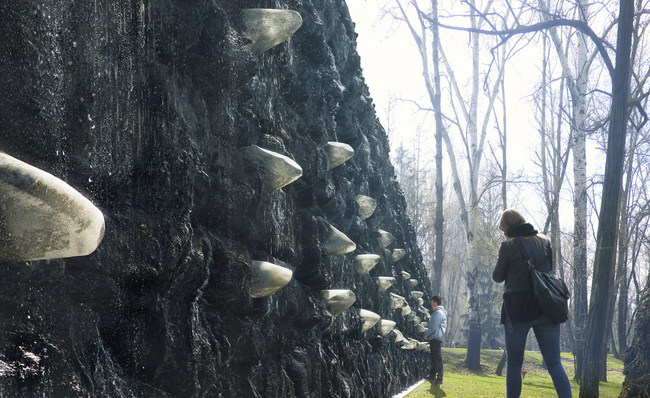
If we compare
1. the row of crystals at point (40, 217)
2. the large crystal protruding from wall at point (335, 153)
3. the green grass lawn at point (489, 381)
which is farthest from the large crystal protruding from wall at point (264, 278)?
the green grass lawn at point (489, 381)

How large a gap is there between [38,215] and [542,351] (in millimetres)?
4067

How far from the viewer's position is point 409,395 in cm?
731

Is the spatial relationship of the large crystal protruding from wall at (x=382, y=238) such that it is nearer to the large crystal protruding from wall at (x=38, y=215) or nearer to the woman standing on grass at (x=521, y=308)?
the woman standing on grass at (x=521, y=308)

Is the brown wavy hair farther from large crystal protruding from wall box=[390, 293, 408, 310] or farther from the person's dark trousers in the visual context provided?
the person's dark trousers

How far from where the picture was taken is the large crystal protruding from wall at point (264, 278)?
2.90 meters

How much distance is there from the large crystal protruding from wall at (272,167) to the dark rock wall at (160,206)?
6 centimetres

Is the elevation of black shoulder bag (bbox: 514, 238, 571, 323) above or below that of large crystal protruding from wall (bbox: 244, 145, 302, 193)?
below

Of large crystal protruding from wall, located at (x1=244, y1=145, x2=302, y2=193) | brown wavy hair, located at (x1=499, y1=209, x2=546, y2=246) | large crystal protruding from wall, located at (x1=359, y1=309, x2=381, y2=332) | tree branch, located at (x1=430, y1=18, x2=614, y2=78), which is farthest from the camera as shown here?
tree branch, located at (x1=430, y1=18, x2=614, y2=78)

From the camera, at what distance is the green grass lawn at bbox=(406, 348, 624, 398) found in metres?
7.85

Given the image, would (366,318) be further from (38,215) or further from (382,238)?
(38,215)

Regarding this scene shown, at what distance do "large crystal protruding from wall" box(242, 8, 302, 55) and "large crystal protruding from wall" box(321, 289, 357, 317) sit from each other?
6.20ft

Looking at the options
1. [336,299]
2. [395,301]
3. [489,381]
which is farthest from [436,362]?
[336,299]

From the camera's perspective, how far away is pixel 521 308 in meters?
4.54

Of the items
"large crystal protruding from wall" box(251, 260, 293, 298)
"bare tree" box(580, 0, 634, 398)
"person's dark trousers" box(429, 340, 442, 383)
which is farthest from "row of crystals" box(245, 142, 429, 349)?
"bare tree" box(580, 0, 634, 398)
